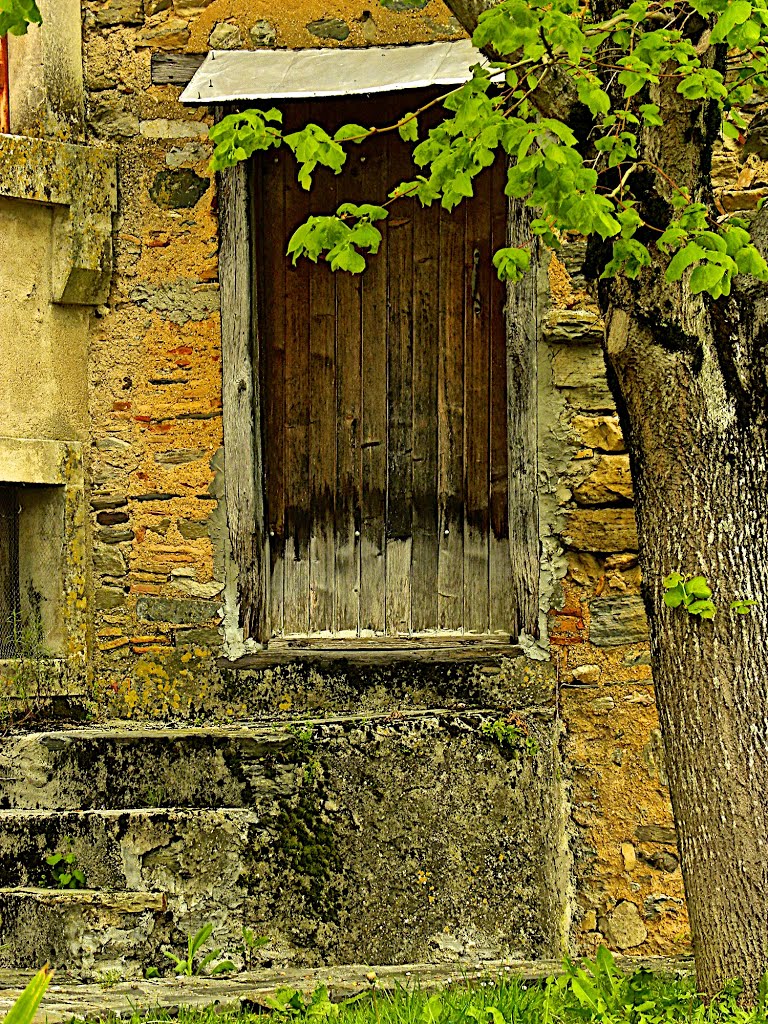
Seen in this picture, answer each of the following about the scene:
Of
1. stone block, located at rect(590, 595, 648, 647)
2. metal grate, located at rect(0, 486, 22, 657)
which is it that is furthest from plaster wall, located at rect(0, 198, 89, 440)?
stone block, located at rect(590, 595, 648, 647)

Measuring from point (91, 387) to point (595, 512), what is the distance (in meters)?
2.29

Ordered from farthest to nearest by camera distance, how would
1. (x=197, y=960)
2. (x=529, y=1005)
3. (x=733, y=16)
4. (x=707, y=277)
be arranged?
(x=197, y=960), (x=529, y=1005), (x=707, y=277), (x=733, y=16)

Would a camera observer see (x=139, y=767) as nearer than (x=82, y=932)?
No

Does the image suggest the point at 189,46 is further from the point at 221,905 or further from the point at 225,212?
the point at 221,905

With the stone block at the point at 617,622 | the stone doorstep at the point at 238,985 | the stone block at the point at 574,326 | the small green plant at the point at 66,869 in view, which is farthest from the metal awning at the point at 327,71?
the stone doorstep at the point at 238,985

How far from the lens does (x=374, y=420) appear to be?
5582 mm

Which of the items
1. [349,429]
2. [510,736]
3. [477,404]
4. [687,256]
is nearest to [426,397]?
[477,404]

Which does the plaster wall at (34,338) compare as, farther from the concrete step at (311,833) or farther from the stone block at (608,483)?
the stone block at (608,483)

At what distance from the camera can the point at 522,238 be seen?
5359 mm

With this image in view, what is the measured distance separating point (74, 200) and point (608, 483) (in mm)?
2605

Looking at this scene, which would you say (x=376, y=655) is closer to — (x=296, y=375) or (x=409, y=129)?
(x=296, y=375)

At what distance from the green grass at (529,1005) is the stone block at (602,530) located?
1.80m

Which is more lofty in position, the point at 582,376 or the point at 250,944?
the point at 582,376

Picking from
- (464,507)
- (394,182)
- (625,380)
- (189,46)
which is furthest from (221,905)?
(189,46)
